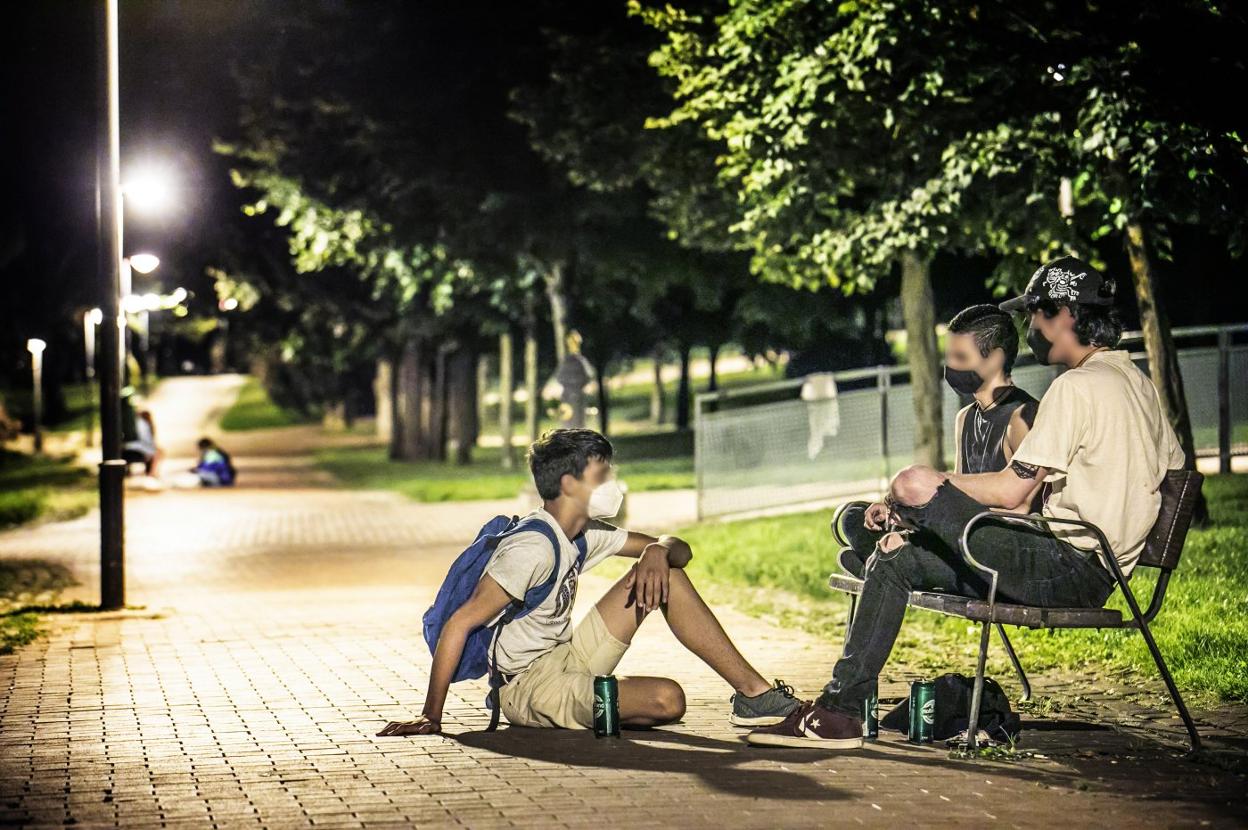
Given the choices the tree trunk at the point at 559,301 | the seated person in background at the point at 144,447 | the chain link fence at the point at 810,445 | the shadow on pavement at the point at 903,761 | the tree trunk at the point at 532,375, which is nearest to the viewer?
the shadow on pavement at the point at 903,761

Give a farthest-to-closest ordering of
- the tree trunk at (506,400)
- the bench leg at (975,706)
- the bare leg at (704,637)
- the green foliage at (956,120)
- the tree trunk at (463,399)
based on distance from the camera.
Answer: the tree trunk at (463,399) → the tree trunk at (506,400) → the green foliage at (956,120) → the bare leg at (704,637) → the bench leg at (975,706)

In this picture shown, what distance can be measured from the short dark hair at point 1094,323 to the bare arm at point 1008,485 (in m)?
0.60

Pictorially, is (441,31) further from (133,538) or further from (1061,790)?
(1061,790)

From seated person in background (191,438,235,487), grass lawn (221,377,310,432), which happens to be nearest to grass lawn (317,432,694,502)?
seated person in background (191,438,235,487)

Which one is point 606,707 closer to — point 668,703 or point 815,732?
point 668,703

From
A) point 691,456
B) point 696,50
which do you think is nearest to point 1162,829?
point 696,50

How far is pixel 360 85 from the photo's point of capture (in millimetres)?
31047

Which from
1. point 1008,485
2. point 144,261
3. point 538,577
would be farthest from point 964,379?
point 144,261

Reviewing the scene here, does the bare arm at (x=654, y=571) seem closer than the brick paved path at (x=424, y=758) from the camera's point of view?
No

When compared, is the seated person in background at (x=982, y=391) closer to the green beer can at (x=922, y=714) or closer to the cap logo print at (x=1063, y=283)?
the cap logo print at (x=1063, y=283)

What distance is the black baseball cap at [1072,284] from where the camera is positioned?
6781 mm

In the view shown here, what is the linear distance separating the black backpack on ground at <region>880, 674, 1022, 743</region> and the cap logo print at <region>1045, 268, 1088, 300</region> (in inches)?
58.1

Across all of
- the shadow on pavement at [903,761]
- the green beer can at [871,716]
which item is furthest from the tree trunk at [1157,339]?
the green beer can at [871,716]

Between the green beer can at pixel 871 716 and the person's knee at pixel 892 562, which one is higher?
the person's knee at pixel 892 562
